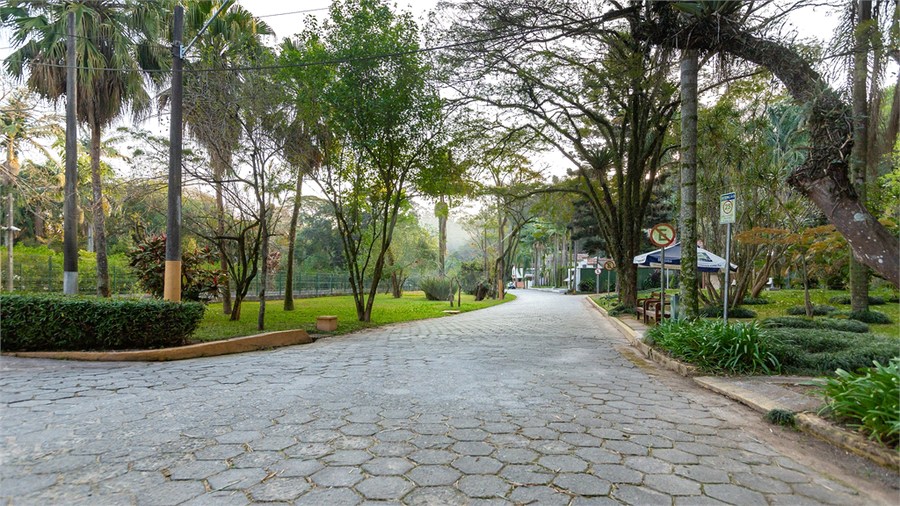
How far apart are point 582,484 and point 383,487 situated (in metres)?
1.23

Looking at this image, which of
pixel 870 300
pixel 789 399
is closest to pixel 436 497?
pixel 789 399

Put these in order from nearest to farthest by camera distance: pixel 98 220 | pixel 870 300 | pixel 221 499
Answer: pixel 221 499
pixel 98 220
pixel 870 300

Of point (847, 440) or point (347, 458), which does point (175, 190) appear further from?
point (847, 440)

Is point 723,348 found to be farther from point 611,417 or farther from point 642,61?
point 642,61

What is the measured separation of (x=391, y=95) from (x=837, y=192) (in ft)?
30.2

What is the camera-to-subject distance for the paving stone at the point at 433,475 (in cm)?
284

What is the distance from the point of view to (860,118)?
19.6 feet

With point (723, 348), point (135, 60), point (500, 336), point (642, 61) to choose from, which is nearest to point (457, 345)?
point (500, 336)

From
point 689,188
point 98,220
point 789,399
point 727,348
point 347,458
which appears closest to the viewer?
point 347,458

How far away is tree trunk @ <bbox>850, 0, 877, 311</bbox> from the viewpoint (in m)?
6.45

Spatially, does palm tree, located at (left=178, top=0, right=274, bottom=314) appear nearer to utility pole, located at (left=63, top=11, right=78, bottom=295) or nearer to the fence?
utility pole, located at (left=63, top=11, right=78, bottom=295)

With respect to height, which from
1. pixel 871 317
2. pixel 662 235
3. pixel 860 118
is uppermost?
pixel 860 118

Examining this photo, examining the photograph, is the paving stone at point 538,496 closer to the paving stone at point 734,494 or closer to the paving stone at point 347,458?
the paving stone at point 734,494

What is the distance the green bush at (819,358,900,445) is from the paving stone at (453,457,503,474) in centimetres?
269
